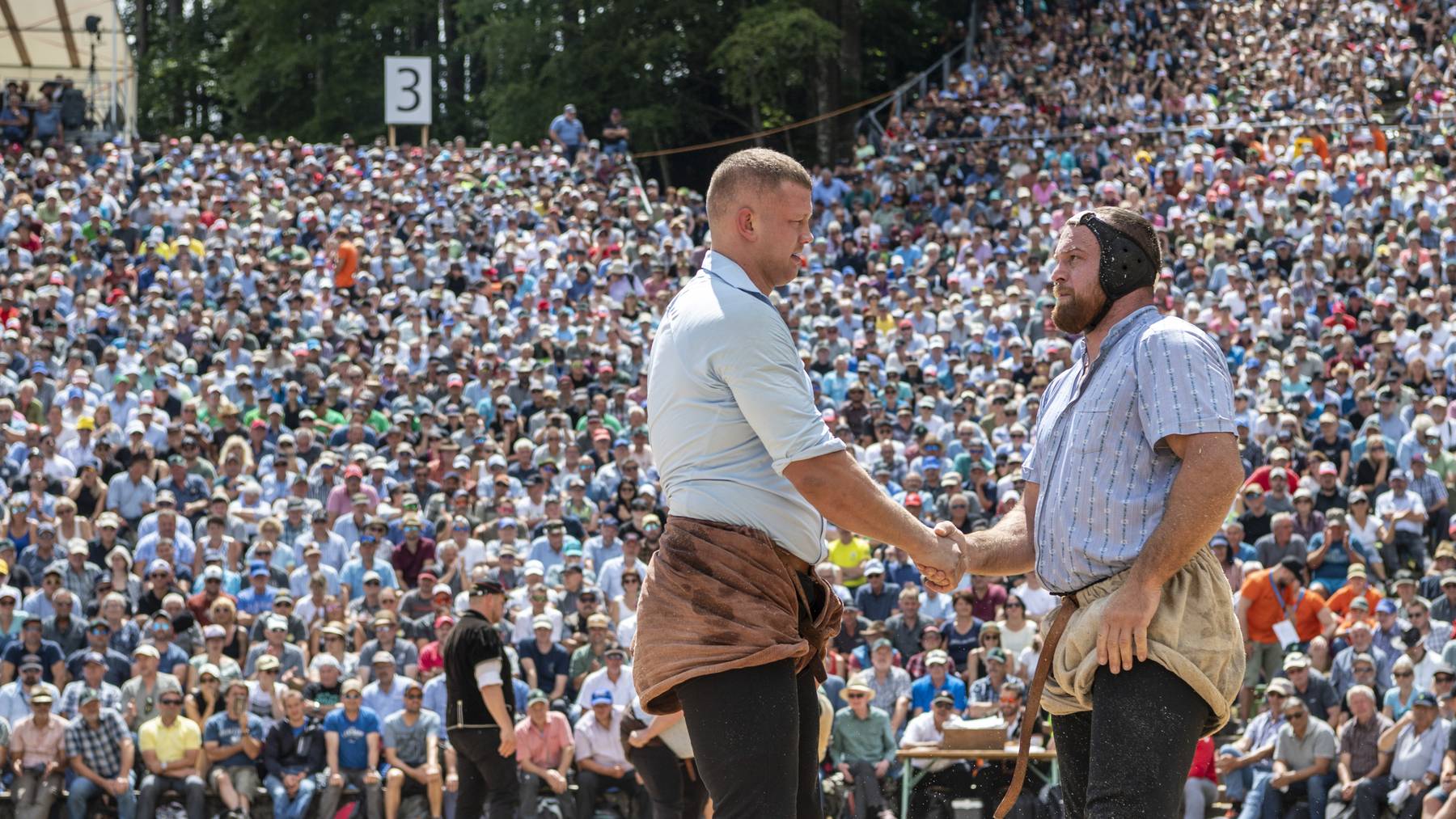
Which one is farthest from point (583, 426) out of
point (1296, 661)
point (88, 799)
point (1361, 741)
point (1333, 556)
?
point (1361, 741)

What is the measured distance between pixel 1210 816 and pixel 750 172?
915 centimetres

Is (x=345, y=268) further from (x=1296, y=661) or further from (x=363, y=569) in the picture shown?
(x=1296, y=661)

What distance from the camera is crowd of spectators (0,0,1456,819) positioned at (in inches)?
458

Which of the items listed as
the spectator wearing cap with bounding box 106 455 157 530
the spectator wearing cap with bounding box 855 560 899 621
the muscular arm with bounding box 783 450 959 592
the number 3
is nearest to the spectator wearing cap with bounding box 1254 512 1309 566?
the spectator wearing cap with bounding box 855 560 899 621

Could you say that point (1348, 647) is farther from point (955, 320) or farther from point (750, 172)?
point (750, 172)

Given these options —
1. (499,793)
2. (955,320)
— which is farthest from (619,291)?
(499,793)

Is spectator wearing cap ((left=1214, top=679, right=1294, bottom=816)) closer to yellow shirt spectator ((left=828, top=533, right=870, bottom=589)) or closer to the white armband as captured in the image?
yellow shirt spectator ((left=828, top=533, right=870, bottom=589))

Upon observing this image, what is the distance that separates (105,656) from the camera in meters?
12.0

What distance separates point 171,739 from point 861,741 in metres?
4.77

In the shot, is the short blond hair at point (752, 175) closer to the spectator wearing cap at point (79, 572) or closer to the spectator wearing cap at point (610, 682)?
the spectator wearing cap at point (610, 682)

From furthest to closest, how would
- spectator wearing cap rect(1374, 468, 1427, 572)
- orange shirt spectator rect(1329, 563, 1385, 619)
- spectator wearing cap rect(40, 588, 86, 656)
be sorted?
spectator wearing cap rect(1374, 468, 1427, 572)
orange shirt spectator rect(1329, 563, 1385, 619)
spectator wearing cap rect(40, 588, 86, 656)

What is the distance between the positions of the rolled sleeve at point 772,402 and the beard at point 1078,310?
2.26 ft

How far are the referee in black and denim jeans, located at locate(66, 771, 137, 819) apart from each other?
4044 millimetres

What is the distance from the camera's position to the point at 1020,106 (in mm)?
25500
